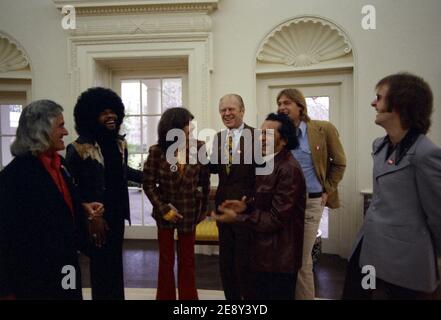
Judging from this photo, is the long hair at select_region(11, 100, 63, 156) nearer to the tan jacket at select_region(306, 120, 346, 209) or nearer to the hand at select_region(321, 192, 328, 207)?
the tan jacket at select_region(306, 120, 346, 209)

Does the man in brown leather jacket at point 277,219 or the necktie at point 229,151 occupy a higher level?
the necktie at point 229,151

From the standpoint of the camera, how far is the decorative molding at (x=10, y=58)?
3.73 m

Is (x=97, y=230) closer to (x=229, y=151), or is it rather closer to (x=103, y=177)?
(x=103, y=177)

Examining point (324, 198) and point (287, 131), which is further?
point (324, 198)

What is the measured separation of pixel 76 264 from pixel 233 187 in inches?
34.6

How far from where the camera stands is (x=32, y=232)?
53.9 inches

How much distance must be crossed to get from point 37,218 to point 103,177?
17.5 inches

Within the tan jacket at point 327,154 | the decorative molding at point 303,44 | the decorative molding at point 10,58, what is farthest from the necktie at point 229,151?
the decorative molding at point 10,58

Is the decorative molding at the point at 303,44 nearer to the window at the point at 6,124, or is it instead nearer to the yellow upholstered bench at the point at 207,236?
the yellow upholstered bench at the point at 207,236

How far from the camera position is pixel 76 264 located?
1.52 m

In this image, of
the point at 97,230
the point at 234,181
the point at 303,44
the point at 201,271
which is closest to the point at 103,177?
the point at 97,230

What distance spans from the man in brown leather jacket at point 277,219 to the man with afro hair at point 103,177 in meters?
0.66
